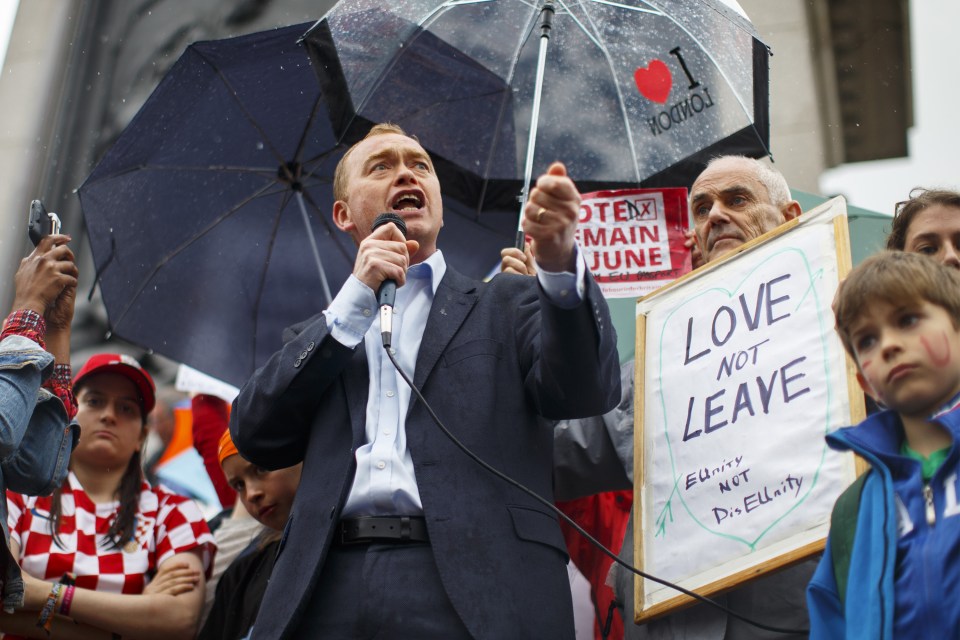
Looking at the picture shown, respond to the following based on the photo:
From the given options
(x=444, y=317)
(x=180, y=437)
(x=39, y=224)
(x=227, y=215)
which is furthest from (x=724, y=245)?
(x=180, y=437)

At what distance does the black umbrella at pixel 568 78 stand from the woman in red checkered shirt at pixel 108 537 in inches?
51.4

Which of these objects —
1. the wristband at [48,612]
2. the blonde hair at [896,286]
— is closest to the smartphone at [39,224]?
the wristband at [48,612]

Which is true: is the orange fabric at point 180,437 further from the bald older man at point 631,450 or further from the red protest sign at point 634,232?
the bald older man at point 631,450

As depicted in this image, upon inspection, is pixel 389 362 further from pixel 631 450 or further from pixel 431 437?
pixel 631 450

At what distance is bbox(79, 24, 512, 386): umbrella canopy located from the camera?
4520 mm

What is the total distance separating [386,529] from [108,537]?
69.0 inches

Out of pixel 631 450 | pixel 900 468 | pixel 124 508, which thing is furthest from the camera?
pixel 124 508

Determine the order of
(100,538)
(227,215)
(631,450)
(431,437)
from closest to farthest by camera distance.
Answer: (431,437), (631,450), (100,538), (227,215)

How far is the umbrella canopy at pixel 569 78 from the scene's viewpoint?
14.0ft

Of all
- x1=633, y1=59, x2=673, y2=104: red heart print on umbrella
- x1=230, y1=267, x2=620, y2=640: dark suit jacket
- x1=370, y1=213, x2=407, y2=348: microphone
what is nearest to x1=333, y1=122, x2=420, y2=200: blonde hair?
x1=230, y1=267, x2=620, y2=640: dark suit jacket

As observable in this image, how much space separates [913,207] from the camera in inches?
127

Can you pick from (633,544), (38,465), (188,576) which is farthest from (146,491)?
(633,544)

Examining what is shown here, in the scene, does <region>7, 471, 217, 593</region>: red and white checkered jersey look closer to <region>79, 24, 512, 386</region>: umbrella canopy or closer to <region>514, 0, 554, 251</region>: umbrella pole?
<region>79, 24, 512, 386</region>: umbrella canopy

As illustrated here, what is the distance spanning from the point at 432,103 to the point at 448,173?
0.87 feet
